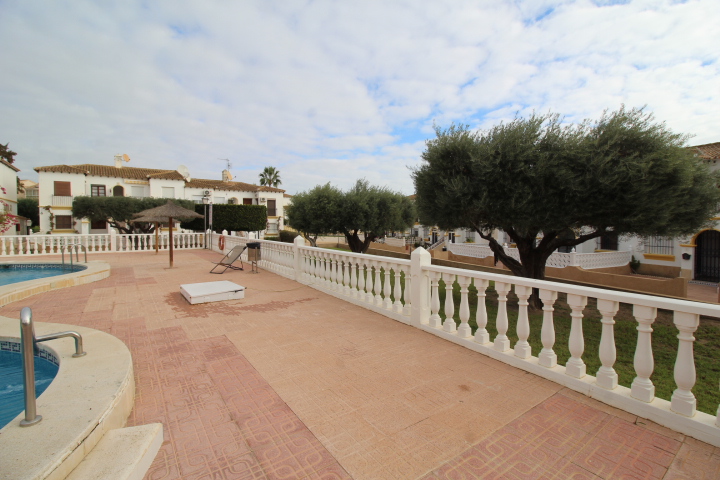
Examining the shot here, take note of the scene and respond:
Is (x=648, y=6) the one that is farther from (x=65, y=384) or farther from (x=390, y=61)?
(x=65, y=384)

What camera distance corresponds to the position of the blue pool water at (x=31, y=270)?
10344 mm

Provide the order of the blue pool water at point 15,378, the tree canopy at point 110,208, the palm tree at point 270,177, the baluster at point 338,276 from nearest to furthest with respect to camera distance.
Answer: the blue pool water at point 15,378
the baluster at point 338,276
the tree canopy at point 110,208
the palm tree at point 270,177

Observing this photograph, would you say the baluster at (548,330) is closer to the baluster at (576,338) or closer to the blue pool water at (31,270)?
the baluster at (576,338)

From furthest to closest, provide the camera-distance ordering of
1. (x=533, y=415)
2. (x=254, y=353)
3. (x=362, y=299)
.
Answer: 1. (x=362, y=299)
2. (x=254, y=353)
3. (x=533, y=415)

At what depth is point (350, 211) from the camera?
18016 mm

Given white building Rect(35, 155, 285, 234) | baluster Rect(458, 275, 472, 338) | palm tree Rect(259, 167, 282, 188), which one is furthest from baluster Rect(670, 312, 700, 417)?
palm tree Rect(259, 167, 282, 188)

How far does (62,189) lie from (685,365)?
43364 mm

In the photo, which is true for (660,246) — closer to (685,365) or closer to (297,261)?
(297,261)

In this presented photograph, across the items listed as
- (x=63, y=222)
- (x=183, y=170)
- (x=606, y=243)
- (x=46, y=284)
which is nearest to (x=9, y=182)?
(x=63, y=222)

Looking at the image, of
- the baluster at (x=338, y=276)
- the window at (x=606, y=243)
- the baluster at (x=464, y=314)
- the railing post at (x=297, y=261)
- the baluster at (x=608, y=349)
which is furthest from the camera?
the window at (x=606, y=243)

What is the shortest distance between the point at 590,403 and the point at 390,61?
396 inches

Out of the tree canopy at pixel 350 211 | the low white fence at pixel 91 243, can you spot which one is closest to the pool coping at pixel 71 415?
the low white fence at pixel 91 243

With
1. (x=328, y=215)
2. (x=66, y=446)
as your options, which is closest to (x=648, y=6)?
(x=66, y=446)

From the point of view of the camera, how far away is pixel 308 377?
10.5 feet
